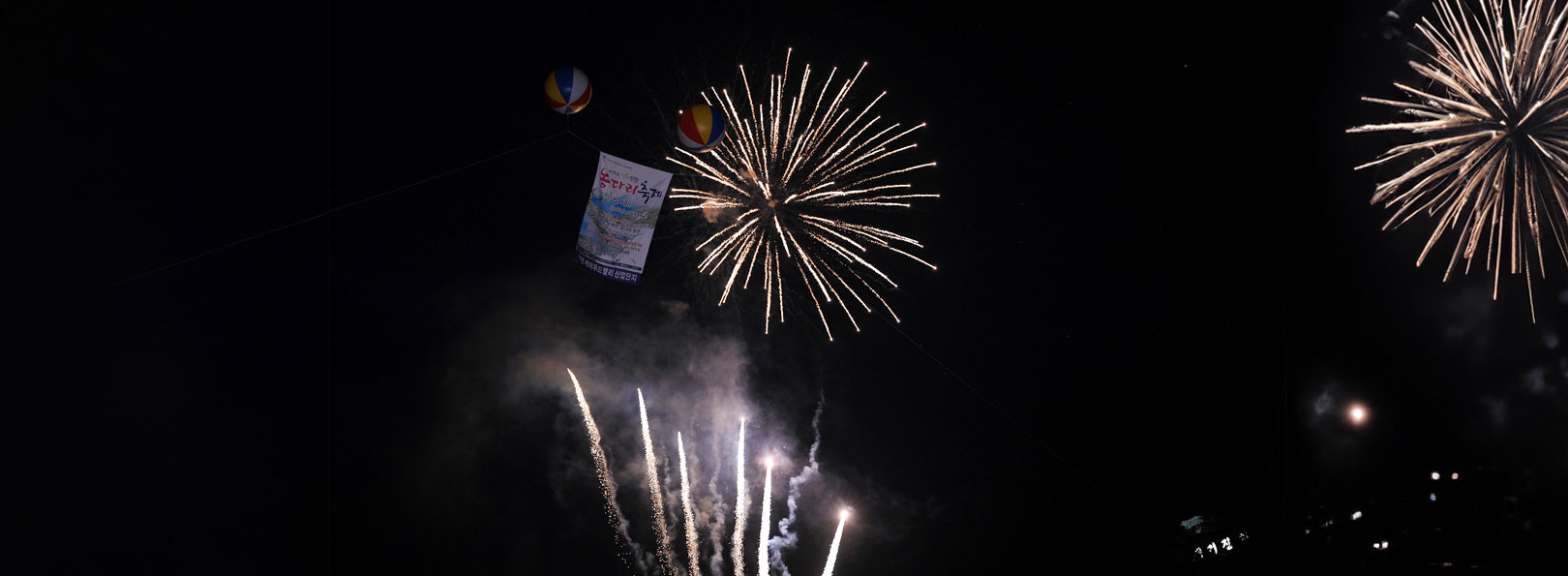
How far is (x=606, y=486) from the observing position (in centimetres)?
413

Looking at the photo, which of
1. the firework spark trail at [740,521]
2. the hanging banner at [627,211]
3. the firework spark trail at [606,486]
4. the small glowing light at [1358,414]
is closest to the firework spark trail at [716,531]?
the firework spark trail at [740,521]

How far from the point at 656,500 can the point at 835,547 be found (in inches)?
32.3

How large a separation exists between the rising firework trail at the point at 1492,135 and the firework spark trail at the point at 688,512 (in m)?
2.93

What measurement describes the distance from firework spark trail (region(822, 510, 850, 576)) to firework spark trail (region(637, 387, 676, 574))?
26.8 inches

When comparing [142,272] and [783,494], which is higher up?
[142,272]

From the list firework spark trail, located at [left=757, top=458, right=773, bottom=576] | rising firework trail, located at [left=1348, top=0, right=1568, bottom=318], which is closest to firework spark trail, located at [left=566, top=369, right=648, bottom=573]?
firework spark trail, located at [left=757, top=458, right=773, bottom=576]

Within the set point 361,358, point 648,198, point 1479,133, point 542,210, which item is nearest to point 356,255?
point 361,358

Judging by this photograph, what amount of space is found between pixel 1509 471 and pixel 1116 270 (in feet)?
5.27

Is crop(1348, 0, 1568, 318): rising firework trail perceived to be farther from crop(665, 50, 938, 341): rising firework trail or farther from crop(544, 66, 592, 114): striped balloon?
crop(544, 66, 592, 114): striped balloon

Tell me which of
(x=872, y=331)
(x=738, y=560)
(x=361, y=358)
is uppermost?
(x=872, y=331)

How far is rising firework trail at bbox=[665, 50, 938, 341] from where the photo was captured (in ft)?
13.3

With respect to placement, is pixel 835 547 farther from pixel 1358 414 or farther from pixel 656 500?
pixel 1358 414

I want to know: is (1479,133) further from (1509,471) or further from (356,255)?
(356,255)

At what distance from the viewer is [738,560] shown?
4.09 metres
